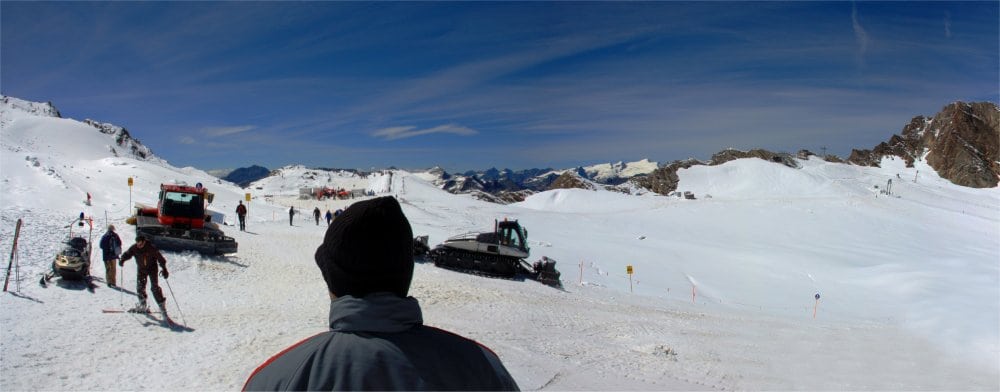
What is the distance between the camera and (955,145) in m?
96.6

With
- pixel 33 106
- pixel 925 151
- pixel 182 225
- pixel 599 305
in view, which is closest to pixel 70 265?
pixel 182 225

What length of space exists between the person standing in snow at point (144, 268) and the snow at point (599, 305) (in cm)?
44

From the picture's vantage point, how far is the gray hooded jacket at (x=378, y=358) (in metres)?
1.83

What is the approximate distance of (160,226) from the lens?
17.1 m

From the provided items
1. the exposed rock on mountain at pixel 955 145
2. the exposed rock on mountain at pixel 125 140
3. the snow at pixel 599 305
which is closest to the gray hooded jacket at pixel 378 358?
the snow at pixel 599 305

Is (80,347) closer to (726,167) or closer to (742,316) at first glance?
(742,316)

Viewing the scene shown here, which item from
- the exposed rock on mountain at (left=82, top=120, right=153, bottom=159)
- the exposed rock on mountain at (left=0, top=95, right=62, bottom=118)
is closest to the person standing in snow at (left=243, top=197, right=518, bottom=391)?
the exposed rock on mountain at (left=82, top=120, right=153, bottom=159)

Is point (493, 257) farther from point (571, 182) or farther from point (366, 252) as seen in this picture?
point (571, 182)

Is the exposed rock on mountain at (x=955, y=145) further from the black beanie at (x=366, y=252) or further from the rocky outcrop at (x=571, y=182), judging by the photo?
the black beanie at (x=366, y=252)

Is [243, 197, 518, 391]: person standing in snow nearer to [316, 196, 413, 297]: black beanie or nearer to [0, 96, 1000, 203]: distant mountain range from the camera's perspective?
[316, 196, 413, 297]: black beanie

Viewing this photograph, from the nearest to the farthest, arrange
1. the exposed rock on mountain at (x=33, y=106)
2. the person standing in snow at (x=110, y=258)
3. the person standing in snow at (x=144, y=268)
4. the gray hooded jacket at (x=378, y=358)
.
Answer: the gray hooded jacket at (x=378, y=358), the person standing in snow at (x=144, y=268), the person standing in snow at (x=110, y=258), the exposed rock on mountain at (x=33, y=106)

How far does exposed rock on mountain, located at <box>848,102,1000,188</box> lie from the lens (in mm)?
92500

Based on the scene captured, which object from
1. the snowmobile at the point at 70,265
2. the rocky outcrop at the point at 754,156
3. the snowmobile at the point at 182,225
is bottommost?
the snowmobile at the point at 70,265

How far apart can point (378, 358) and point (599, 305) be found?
15.0 metres
